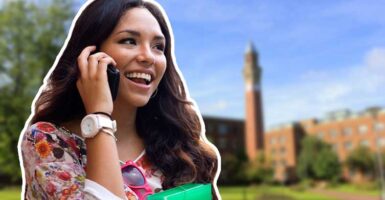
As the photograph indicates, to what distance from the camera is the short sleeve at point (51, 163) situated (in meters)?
0.73

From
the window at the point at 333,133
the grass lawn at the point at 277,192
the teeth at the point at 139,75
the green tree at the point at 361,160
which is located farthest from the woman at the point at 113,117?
the window at the point at 333,133

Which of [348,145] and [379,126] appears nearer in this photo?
[379,126]

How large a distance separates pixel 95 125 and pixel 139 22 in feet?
0.77

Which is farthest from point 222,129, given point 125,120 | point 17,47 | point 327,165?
point 125,120

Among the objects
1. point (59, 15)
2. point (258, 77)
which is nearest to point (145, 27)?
point (59, 15)

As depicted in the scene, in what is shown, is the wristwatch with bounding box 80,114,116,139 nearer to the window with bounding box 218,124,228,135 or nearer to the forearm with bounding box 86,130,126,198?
the forearm with bounding box 86,130,126,198

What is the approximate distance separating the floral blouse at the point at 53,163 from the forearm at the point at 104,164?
31mm

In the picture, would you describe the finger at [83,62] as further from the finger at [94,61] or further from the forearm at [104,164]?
the forearm at [104,164]

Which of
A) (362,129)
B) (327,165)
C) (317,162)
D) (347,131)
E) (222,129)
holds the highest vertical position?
(222,129)

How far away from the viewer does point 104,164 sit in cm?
73

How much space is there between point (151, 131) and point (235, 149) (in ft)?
99.6

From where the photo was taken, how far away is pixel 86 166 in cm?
75

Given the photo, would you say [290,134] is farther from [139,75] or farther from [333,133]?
[139,75]

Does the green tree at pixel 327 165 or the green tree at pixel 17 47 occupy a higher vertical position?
the green tree at pixel 17 47
